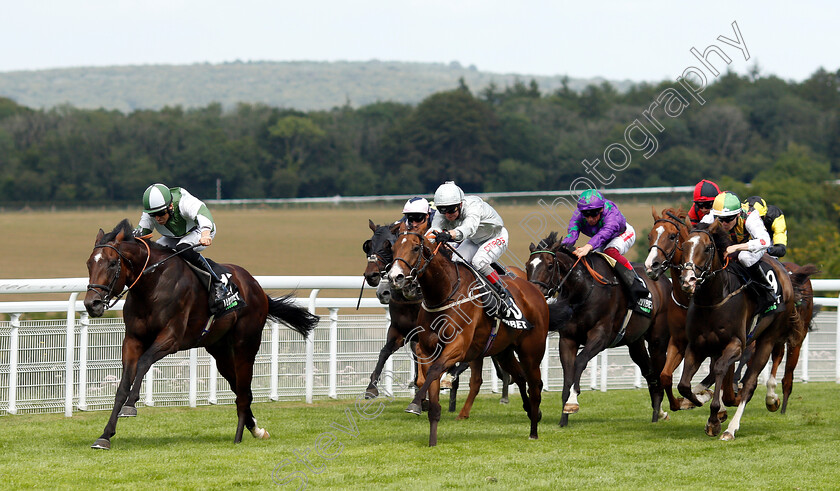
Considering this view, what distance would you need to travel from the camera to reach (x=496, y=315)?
23.1 feet

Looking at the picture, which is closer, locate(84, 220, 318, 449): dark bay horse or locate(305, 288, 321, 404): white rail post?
locate(84, 220, 318, 449): dark bay horse

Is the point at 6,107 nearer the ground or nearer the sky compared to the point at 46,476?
nearer the sky

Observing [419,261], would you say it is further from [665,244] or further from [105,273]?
[105,273]

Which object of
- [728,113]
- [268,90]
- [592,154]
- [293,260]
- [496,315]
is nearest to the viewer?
[496,315]

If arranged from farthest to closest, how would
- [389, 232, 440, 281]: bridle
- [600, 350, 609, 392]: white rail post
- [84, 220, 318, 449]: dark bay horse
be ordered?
[600, 350, 609, 392]: white rail post < [84, 220, 318, 449]: dark bay horse < [389, 232, 440, 281]: bridle

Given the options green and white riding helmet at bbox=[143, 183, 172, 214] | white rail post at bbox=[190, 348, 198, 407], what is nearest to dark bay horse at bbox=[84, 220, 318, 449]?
green and white riding helmet at bbox=[143, 183, 172, 214]

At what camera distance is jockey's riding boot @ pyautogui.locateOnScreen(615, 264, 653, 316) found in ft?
28.3

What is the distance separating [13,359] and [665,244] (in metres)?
4.89

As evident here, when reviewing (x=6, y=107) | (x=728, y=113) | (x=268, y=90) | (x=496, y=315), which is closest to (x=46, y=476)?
(x=496, y=315)

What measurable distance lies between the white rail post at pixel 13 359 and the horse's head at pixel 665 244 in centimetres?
470

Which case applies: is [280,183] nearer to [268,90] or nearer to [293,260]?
[293,260]

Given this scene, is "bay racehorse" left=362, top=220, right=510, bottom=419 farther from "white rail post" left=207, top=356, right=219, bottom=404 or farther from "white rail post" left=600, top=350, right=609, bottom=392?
"white rail post" left=600, top=350, right=609, bottom=392

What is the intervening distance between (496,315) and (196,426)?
2475 mm

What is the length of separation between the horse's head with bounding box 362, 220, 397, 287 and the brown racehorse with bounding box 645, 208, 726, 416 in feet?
6.10
